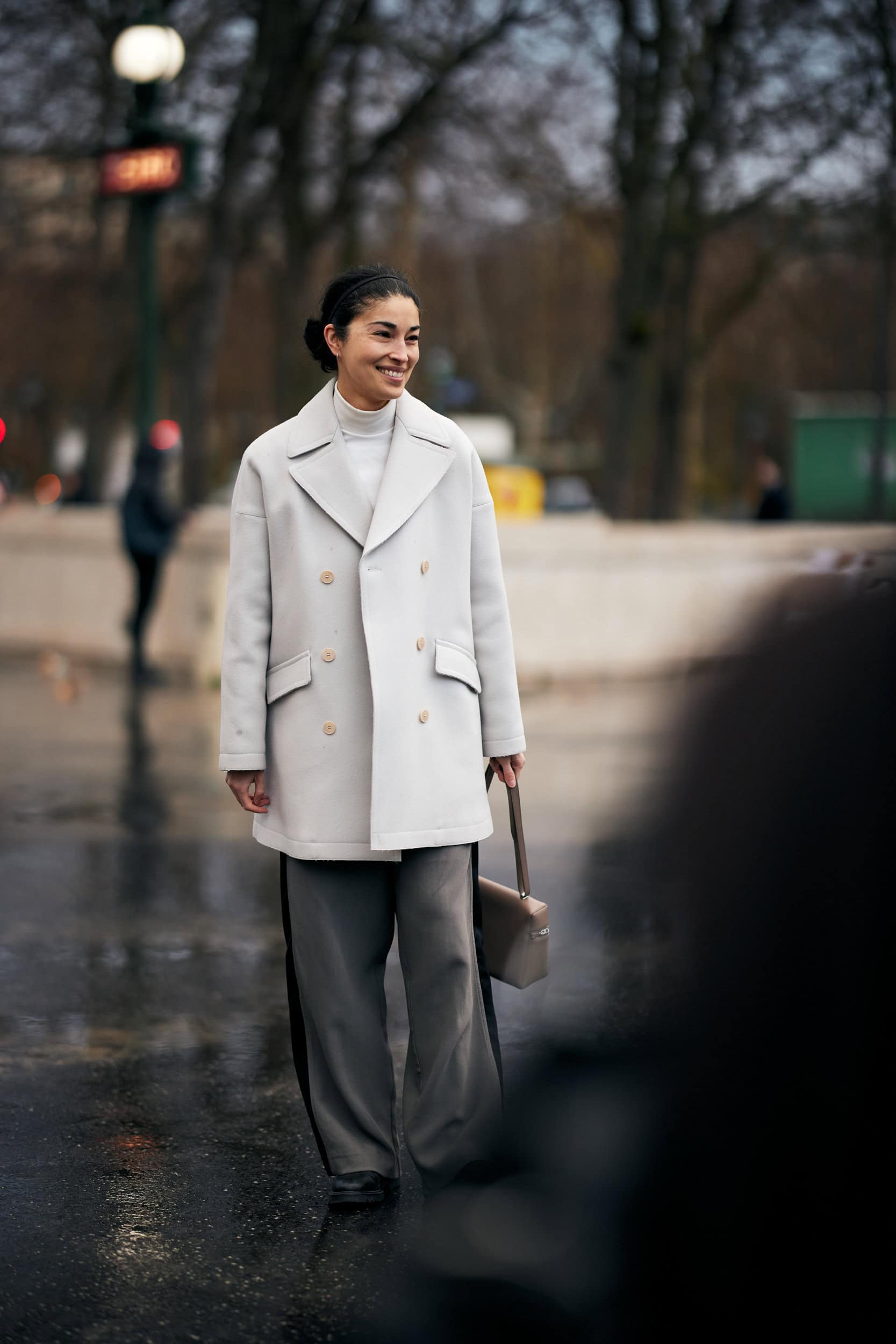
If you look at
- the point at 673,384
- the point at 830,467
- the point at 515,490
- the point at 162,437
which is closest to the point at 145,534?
the point at 162,437

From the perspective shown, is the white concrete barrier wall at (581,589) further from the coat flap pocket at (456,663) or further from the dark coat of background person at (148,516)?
the coat flap pocket at (456,663)

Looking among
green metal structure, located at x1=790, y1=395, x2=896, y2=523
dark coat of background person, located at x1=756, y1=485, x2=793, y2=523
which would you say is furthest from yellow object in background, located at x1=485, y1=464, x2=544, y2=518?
dark coat of background person, located at x1=756, y1=485, x2=793, y2=523

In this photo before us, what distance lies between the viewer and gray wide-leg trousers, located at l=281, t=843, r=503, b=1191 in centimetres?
381

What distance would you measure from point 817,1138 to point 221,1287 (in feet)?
4.75

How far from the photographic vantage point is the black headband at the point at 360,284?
12.5 feet

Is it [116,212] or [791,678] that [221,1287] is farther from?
[116,212]

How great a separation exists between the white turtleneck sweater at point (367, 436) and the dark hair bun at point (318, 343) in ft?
0.30

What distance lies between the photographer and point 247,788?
12.7ft

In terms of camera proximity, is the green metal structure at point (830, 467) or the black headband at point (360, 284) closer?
the black headband at point (360, 284)

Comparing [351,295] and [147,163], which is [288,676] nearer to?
[351,295]

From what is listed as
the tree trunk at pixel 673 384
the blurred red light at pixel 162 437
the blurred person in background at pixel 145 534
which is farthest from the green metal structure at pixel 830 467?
the blurred person in background at pixel 145 534

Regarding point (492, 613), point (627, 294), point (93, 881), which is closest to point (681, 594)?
point (627, 294)

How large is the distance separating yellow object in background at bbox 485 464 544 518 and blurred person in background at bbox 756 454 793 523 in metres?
6.04

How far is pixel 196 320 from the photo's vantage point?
19.5 metres
